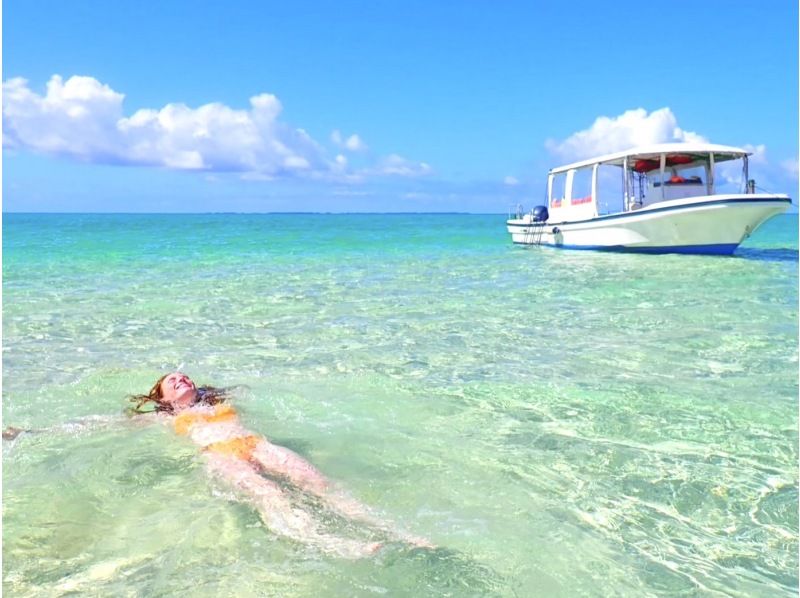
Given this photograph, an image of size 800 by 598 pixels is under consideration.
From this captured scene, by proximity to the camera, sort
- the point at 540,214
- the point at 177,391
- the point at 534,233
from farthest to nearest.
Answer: the point at 540,214 < the point at 534,233 < the point at 177,391

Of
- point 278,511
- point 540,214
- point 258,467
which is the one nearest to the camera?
point 278,511

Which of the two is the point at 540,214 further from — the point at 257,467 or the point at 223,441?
the point at 257,467

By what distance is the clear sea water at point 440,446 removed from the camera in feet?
10.3

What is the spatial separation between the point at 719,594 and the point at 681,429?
2.26m

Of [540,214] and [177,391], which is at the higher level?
[540,214]

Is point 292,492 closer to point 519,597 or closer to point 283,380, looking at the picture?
point 519,597

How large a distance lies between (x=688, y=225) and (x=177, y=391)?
19.3 meters

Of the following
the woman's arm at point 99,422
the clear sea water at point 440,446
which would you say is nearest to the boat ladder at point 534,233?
the clear sea water at point 440,446

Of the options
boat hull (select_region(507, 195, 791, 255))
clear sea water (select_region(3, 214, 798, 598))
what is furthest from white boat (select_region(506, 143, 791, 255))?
clear sea water (select_region(3, 214, 798, 598))

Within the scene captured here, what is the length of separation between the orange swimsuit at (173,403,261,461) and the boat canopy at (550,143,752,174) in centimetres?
1920

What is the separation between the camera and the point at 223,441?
14.7 ft

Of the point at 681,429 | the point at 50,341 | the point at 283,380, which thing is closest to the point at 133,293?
the point at 50,341

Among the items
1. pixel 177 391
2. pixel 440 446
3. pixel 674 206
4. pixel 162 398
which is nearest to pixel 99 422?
pixel 162 398

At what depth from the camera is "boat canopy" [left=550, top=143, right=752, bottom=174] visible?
2073 centimetres
